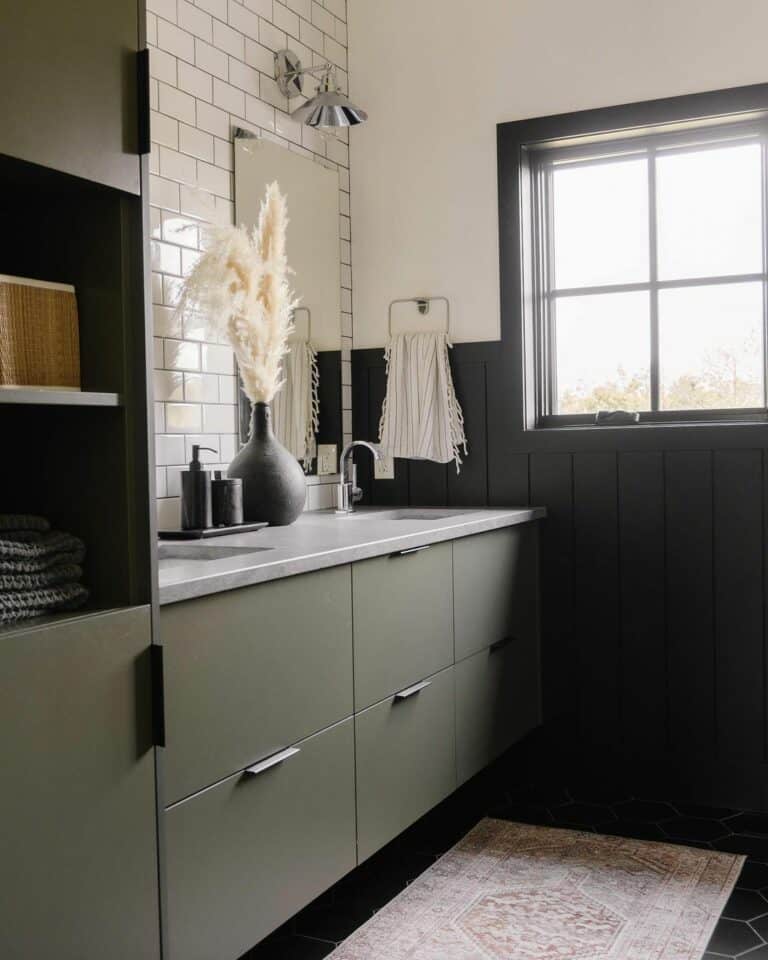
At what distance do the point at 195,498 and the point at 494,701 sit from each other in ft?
3.68

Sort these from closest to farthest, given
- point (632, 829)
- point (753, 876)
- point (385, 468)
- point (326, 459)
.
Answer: point (753, 876)
point (632, 829)
point (326, 459)
point (385, 468)

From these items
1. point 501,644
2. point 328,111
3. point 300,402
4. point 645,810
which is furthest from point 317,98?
point 645,810

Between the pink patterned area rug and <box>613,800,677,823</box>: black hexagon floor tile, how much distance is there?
8.2 inches

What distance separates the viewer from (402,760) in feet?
8.23

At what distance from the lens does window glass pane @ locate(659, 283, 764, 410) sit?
3252mm

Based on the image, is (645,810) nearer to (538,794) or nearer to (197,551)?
(538,794)

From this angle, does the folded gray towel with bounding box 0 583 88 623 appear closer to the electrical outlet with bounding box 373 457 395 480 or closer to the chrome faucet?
the chrome faucet

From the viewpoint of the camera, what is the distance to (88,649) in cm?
152

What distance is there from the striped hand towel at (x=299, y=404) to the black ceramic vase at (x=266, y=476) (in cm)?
30

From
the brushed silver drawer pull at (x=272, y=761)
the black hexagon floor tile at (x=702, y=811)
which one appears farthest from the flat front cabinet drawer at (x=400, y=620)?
the black hexagon floor tile at (x=702, y=811)

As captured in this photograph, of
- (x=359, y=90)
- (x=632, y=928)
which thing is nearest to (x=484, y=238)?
(x=359, y=90)

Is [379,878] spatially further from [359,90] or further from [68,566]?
[359,90]

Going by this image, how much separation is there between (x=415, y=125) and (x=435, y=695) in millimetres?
2025

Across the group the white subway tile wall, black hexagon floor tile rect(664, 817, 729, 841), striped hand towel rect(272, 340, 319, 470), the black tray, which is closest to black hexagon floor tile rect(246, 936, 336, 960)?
the black tray
